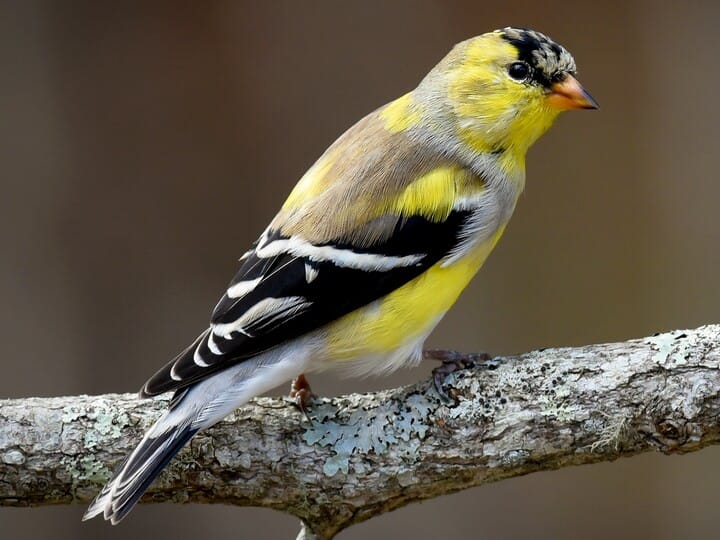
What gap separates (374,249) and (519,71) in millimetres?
700

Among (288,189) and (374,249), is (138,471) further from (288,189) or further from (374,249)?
(288,189)

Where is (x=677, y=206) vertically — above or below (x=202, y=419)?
below

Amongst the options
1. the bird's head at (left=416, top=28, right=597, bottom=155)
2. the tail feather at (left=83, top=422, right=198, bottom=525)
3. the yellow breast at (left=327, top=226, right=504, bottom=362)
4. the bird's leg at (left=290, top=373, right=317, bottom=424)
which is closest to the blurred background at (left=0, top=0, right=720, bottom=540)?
the bird's head at (left=416, top=28, right=597, bottom=155)

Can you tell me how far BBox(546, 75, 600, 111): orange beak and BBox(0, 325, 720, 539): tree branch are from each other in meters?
0.71

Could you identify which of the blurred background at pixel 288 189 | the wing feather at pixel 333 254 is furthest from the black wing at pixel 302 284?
the blurred background at pixel 288 189

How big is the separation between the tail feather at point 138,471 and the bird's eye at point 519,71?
1309 millimetres

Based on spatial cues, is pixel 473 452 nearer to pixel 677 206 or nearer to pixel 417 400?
pixel 417 400

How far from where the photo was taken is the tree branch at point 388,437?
2338mm

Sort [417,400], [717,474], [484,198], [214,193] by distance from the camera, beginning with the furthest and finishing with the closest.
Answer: [214,193]
[717,474]
[484,198]
[417,400]

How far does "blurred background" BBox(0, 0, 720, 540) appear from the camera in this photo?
4.27 meters

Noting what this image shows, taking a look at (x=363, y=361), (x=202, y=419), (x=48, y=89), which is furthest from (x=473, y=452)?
(x=48, y=89)

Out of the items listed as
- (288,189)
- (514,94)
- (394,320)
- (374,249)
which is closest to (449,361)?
(394,320)

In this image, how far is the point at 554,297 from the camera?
4383 mm

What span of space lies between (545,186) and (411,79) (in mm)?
756
